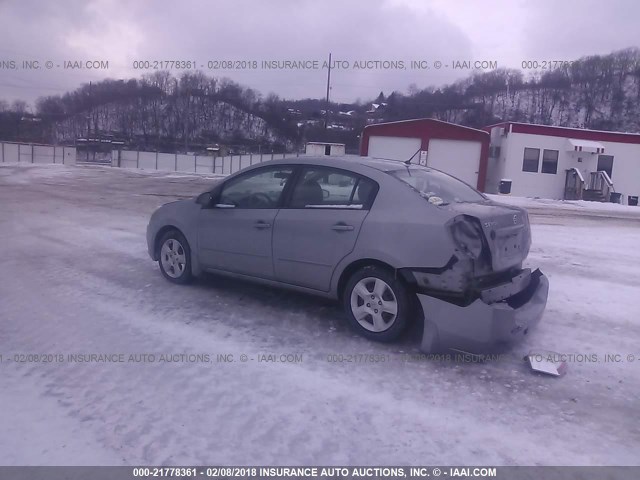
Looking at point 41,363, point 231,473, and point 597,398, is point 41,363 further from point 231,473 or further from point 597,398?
point 597,398

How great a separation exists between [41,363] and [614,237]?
1102 centimetres

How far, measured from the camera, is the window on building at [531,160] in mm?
33781

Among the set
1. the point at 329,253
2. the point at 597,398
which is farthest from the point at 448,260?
the point at 597,398

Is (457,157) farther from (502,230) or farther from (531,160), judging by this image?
(502,230)

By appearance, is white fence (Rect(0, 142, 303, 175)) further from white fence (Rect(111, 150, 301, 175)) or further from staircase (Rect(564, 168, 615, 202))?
staircase (Rect(564, 168, 615, 202))

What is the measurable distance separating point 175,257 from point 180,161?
5213cm

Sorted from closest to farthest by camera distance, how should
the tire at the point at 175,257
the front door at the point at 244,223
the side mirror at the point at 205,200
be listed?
the front door at the point at 244,223, the side mirror at the point at 205,200, the tire at the point at 175,257

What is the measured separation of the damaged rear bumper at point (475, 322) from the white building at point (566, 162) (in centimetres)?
3046

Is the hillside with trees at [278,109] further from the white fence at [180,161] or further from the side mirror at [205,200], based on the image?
the side mirror at [205,200]

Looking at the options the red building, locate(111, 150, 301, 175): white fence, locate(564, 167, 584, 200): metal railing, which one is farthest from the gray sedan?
locate(111, 150, 301, 175): white fence

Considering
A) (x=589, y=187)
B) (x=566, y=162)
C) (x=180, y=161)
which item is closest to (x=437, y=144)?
(x=566, y=162)

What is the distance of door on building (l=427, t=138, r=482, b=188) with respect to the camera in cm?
3272

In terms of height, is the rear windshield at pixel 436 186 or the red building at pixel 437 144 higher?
the red building at pixel 437 144

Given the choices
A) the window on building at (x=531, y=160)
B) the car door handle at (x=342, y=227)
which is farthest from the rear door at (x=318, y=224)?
the window on building at (x=531, y=160)
